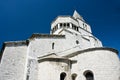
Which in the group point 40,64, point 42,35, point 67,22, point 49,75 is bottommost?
point 49,75

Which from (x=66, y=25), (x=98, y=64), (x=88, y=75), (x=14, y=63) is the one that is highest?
(x=66, y=25)

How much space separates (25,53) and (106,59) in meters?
7.73

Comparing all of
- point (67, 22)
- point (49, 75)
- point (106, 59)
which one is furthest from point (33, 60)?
point (67, 22)

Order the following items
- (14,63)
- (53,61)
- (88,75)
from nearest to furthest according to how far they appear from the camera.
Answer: (88,75)
(53,61)
(14,63)

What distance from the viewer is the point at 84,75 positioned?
1652 centimetres


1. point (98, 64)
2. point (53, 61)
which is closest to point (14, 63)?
point (53, 61)

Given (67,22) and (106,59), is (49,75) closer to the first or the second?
(106,59)

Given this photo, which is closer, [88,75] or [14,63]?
[88,75]

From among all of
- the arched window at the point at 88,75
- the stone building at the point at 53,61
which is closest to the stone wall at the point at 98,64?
the stone building at the point at 53,61

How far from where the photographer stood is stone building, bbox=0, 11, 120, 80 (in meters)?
16.2

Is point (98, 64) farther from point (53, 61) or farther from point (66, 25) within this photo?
point (66, 25)

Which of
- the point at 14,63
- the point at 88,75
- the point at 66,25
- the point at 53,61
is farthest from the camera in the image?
the point at 66,25

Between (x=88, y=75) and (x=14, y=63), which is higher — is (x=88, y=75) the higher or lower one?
the lower one

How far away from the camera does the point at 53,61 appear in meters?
16.7
